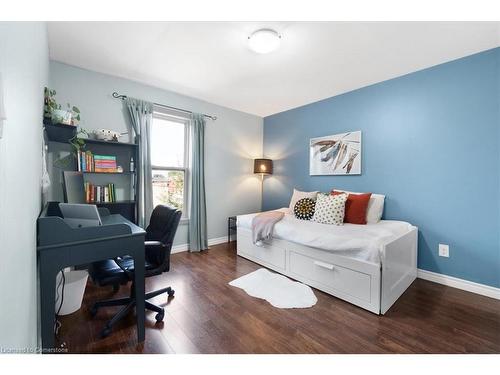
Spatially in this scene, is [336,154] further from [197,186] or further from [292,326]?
[292,326]

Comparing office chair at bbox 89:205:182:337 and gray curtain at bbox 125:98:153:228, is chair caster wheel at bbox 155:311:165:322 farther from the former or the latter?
gray curtain at bbox 125:98:153:228

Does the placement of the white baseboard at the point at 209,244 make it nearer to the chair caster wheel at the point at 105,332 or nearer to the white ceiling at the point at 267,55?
the chair caster wheel at the point at 105,332

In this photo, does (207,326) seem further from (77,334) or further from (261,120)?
(261,120)

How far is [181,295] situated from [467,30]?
3.50 metres

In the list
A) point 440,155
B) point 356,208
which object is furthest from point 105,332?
point 440,155

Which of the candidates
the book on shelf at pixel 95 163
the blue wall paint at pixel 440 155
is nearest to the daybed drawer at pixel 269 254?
the blue wall paint at pixel 440 155

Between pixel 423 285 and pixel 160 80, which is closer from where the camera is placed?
pixel 423 285

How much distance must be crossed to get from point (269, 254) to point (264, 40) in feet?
7.61

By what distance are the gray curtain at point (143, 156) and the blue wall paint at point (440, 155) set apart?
8.95ft

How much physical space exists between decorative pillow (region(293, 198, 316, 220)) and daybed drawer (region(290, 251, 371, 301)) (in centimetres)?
67

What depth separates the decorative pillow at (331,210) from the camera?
2.65 m

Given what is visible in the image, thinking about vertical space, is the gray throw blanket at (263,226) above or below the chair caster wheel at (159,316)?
above
